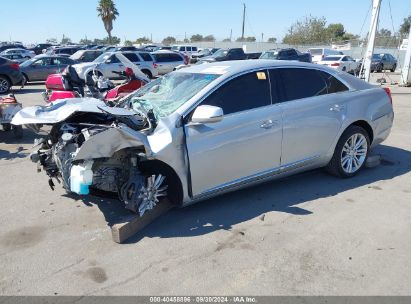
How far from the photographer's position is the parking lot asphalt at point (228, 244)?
314 cm

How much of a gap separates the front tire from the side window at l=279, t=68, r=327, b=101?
730 mm

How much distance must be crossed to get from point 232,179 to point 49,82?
9354mm

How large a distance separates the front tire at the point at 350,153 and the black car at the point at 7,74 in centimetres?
1425

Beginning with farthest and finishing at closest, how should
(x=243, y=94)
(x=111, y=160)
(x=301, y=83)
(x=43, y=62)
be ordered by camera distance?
1. (x=43, y=62)
2. (x=301, y=83)
3. (x=243, y=94)
4. (x=111, y=160)

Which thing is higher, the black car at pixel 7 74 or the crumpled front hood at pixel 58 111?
the crumpled front hood at pixel 58 111

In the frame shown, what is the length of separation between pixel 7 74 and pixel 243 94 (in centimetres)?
1402

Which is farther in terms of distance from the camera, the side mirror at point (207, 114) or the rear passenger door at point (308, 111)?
the rear passenger door at point (308, 111)

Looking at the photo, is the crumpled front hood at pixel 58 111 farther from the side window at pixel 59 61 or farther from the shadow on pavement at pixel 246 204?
the side window at pixel 59 61

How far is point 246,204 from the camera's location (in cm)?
462

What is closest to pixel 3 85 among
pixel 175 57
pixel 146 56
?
pixel 146 56

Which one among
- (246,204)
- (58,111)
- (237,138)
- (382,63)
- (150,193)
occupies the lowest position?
(382,63)

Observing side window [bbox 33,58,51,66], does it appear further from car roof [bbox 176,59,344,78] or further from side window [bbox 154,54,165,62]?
car roof [bbox 176,59,344,78]

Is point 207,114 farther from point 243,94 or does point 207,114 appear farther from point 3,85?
point 3,85

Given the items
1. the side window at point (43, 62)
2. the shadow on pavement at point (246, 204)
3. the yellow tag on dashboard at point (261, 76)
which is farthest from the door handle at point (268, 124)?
the side window at point (43, 62)
